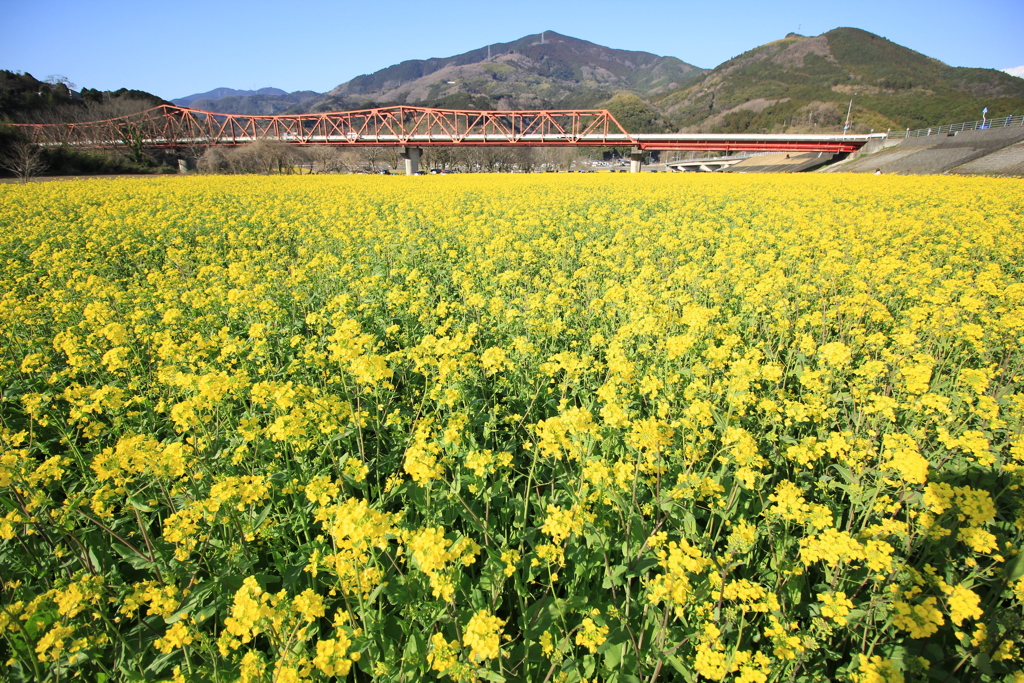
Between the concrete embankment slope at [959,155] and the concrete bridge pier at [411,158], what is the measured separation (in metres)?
49.7

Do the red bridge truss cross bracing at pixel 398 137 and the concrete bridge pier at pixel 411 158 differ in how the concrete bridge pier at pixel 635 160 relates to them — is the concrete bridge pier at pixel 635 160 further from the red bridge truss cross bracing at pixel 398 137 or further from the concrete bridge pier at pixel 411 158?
the concrete bridge pier at pixel 411 158

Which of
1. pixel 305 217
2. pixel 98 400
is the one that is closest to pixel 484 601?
pixel 98 400

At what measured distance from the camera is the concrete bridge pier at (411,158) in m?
59.1

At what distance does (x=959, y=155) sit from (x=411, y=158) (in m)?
55.5

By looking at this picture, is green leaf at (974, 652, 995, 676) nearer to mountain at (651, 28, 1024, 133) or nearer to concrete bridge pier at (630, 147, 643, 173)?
concrete bridge pier at (630, 147, 643, 173)

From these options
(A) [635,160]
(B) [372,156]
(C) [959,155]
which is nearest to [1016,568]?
(C) [959,155]

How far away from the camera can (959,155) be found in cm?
3294

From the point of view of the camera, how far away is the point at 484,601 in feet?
8.61

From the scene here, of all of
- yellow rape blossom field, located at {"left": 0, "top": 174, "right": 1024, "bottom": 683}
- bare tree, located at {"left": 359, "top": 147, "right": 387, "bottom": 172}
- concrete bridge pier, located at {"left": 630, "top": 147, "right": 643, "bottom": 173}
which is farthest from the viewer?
bare tree, located at {"left": 359, "top": 147, "right": 387, "bottom": 172}

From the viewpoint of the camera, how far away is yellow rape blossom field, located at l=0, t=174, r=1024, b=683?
6.90 feet

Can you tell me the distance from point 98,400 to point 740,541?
4495 millimetres

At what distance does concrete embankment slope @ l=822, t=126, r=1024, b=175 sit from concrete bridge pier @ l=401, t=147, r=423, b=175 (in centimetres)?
4965

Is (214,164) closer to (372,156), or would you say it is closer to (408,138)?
(408,138)

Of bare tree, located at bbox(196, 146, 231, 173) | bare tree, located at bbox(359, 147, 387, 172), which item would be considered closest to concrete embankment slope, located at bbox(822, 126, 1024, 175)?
bare tree, located at bbox(359, 147, 387, 172)
